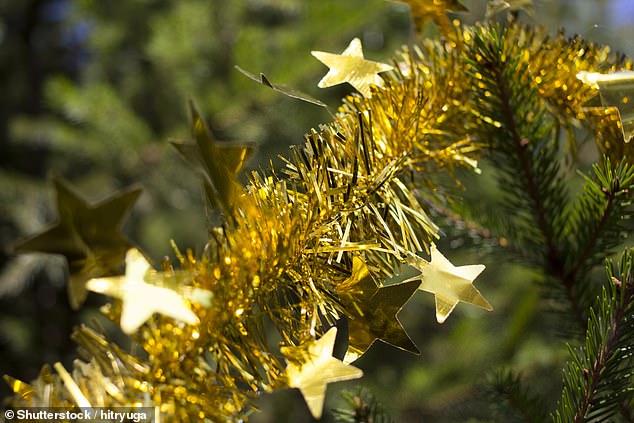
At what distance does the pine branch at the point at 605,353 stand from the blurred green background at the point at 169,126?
0.50 meters

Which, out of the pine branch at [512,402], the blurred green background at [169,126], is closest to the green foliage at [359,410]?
the pine branch at [512,402]

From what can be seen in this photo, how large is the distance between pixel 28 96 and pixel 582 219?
1565 mm

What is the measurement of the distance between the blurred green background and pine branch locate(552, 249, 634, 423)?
0.50 metres

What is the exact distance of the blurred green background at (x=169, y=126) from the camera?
3.29ft

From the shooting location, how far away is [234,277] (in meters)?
0.21

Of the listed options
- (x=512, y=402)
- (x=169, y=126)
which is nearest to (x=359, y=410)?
(x=512, y=402)

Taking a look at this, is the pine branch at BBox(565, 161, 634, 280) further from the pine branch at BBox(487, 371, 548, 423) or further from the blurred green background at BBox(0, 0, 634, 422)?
the blurred green background at BBox(0, 0, 634, 422)

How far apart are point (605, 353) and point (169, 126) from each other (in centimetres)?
118

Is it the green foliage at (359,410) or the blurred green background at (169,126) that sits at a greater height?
the green foliage at (359,410)

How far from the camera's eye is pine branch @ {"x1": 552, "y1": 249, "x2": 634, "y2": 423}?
0.73 ft

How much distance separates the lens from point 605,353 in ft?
0.74

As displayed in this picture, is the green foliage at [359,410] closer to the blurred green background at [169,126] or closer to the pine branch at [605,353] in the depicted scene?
the pine branch at [605,353]

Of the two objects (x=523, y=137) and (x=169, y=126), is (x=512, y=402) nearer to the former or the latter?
(x=523, y=137)

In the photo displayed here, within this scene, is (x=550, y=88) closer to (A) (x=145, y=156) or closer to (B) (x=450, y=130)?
(B) (x=450, y=130)
